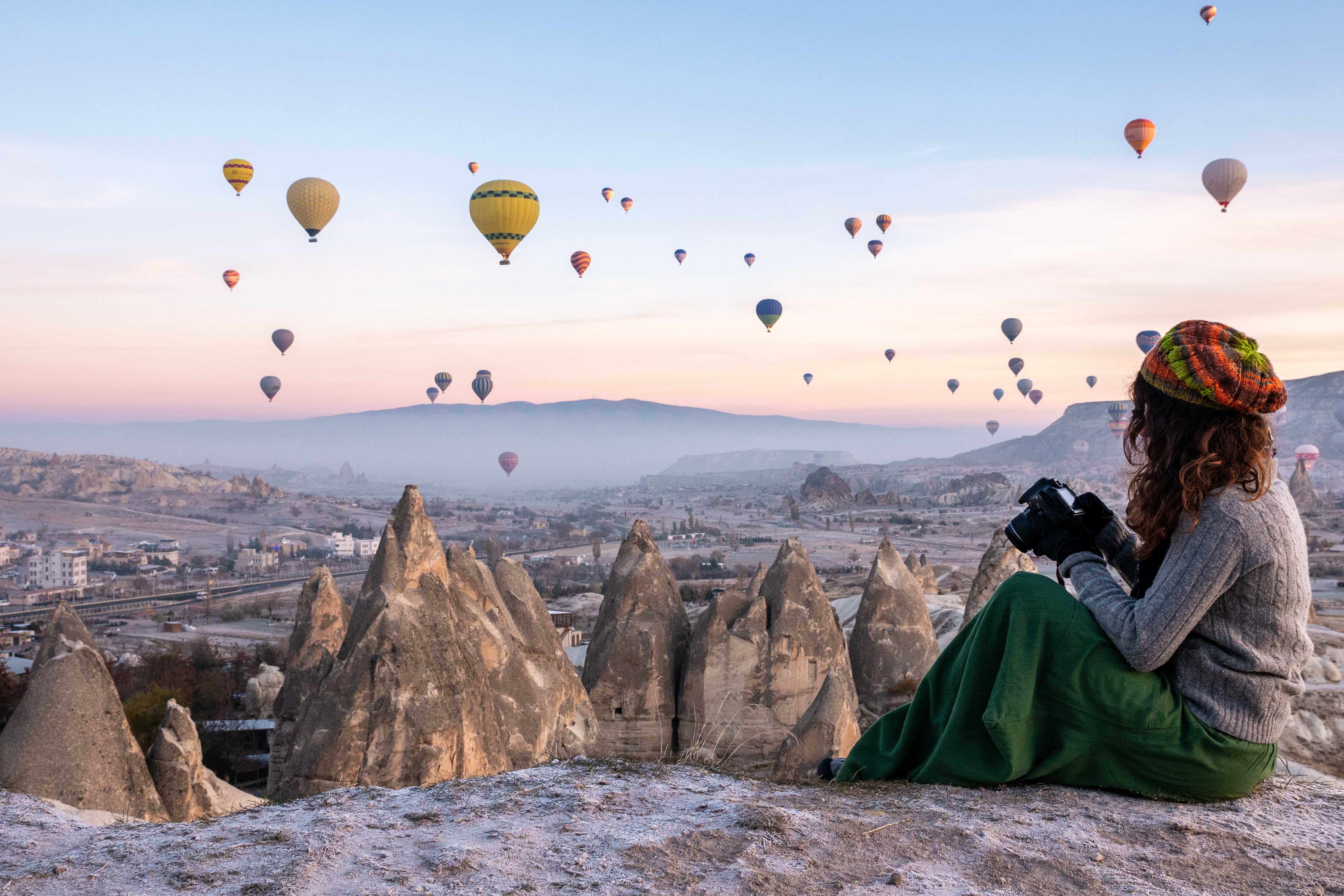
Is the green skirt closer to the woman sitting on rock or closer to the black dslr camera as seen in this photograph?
the woman sitting on rock

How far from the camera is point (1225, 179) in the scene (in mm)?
33562

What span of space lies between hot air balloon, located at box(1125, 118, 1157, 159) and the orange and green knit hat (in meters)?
36.3

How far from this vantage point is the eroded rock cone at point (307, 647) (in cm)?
979

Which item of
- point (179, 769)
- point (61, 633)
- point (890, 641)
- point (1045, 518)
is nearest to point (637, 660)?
point (890, 641)

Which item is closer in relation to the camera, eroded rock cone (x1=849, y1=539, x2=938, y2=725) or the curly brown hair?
the curly brown hair

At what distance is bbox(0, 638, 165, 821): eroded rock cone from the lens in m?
6.79

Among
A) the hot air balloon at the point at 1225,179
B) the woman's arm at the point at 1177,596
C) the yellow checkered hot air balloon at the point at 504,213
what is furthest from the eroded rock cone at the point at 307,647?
the hot air balloon at the point at 1225,179

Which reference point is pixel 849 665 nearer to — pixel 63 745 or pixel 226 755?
pixel 63 745

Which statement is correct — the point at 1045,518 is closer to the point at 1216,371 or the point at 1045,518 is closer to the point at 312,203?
the point at 1216,371

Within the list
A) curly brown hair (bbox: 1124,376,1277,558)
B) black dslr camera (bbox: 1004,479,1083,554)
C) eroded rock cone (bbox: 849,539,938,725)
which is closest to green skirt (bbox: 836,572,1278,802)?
black dslr camera (bbox: 1004,479,1083,554)

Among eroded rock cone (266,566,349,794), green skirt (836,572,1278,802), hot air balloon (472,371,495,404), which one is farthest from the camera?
hot air balloon (472,371,495,404)

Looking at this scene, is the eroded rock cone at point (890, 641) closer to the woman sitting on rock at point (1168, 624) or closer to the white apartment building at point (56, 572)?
the woman sitting on rock at point (1168, 624)

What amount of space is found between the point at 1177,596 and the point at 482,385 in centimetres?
5892

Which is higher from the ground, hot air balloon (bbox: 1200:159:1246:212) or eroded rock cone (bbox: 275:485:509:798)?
hot air balloon (bbox: 1200:159:1246:212)
